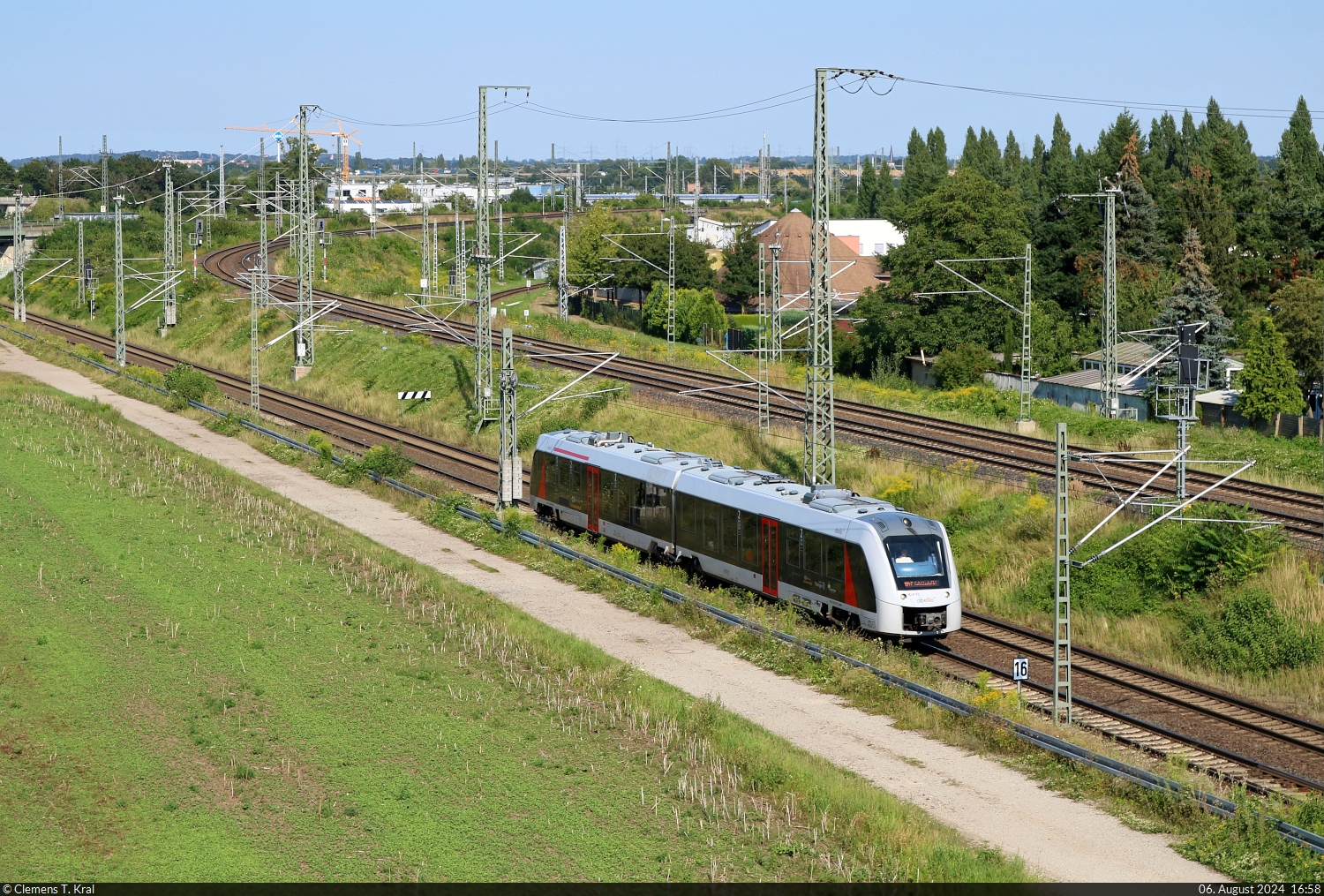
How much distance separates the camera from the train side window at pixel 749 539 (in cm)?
3052

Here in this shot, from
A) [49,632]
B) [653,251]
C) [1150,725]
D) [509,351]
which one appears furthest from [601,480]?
[653,251]

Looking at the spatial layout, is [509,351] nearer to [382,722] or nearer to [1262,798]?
[382,722]

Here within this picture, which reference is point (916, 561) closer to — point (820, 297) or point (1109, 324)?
point (820, 297)

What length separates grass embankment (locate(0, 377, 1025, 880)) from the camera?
17.3 meters

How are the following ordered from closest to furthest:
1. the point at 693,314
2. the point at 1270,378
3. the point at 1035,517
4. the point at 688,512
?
the point at 688,512, the point at 1035,517, the point at 1270,378, the point at 693,314

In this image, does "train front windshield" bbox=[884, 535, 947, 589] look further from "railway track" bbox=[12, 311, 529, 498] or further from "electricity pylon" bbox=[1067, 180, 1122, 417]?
"electricity pylon" bbox=[1067, 180, 1122, 417]

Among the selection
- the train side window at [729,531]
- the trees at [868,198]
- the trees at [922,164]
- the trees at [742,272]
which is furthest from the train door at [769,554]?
the trees at [868,198]

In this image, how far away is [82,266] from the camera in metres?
101

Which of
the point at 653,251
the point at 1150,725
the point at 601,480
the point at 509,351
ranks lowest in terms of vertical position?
the point at 1150,725

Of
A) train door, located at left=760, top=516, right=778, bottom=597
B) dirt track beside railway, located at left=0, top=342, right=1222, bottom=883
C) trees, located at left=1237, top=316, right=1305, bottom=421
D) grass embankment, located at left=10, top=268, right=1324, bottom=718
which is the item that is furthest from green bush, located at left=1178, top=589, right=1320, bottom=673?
trees, located at left=1237, top=316, right=1305, bottom=421

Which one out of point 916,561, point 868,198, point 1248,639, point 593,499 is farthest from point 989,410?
point 868,198

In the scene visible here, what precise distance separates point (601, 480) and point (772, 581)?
8200mm

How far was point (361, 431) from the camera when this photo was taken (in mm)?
59031

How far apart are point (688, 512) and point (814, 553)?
525cm
